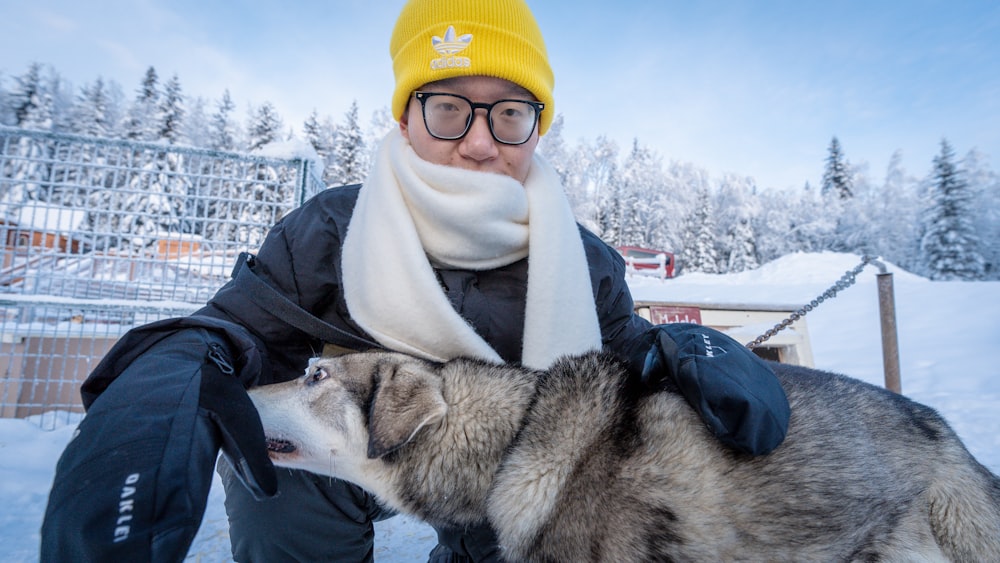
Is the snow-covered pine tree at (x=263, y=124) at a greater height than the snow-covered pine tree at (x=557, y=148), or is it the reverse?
the snow-covered pine tree at (x=557, y=148)

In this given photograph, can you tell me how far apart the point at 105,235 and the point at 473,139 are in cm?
345

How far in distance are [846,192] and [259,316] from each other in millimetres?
61411

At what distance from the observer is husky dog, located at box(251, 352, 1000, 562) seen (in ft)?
5.20

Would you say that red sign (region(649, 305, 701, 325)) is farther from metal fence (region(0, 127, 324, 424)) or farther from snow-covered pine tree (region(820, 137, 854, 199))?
snow-covered pine tree (region(820, 137, 854, 199))

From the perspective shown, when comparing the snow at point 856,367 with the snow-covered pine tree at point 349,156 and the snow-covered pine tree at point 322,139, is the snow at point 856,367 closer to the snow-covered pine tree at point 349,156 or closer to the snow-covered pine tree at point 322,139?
the snow-covered pine tree at point 349,156

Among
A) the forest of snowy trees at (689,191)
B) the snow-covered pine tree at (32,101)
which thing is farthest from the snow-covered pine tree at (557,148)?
the snow-covered pine tree at (32,101)

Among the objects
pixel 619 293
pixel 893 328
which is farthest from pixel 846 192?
pixel 619 293

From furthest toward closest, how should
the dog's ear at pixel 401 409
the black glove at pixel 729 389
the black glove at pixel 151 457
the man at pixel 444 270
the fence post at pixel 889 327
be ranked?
1. the fence post at pixel 889 327
2. the man at pixel 444 270
3. the dog's ear at pixel 401 409
4. the black glove at pixel 729 389
5. the black glove at pixel 151 457

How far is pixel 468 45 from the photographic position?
2.25 meters

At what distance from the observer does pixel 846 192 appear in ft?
167

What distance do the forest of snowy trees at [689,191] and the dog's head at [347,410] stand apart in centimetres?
3613

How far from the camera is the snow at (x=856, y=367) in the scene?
2.99m

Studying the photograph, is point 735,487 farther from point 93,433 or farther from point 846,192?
point 846,192

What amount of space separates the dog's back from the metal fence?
10.7ft
